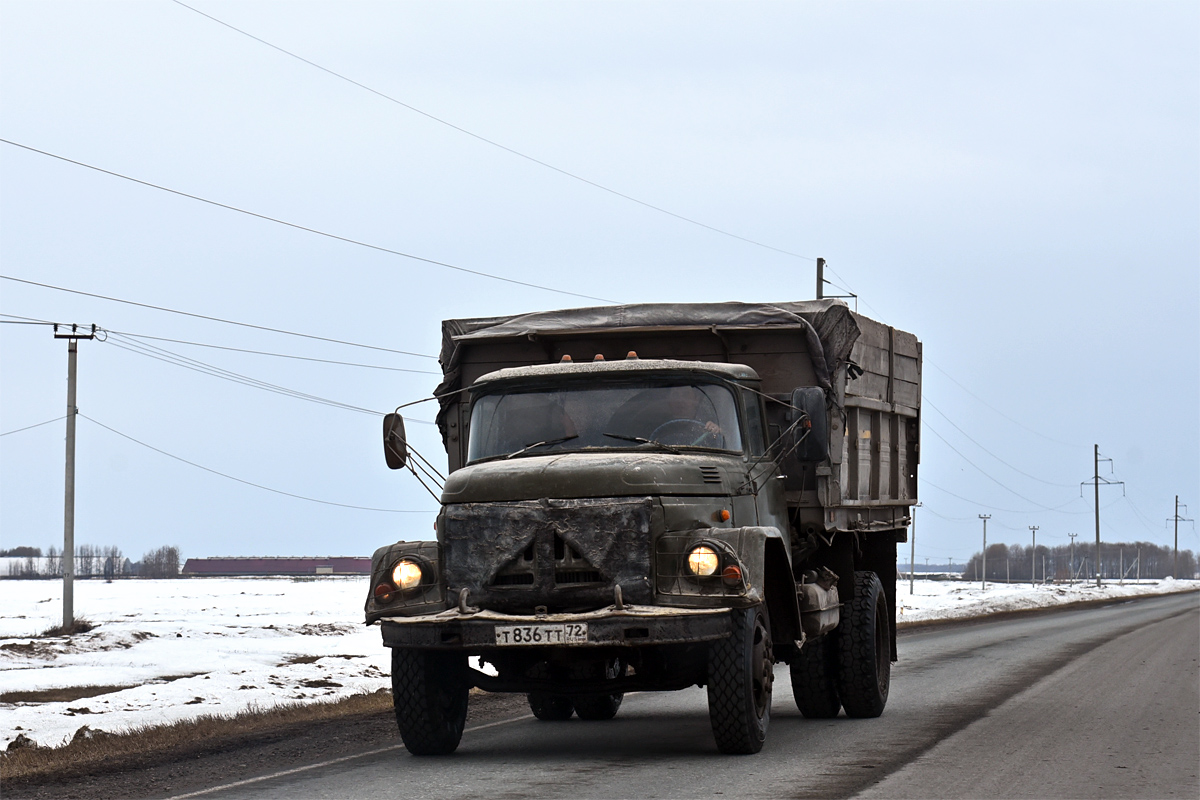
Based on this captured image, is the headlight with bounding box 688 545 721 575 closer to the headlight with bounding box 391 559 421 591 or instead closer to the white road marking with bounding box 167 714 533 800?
the headlight with bounding box 391 559 421 591

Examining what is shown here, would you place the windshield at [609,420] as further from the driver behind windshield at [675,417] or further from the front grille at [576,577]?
the front grille at [576,577]

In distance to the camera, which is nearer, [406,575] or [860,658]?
[406,575]

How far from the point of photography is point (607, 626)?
30.1 ft

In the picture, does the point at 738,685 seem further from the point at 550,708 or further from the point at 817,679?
the point at 550,708

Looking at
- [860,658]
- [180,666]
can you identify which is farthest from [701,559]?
[180,666]

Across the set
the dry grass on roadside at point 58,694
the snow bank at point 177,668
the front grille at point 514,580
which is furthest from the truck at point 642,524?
the dry grass on roadside at point 58,694

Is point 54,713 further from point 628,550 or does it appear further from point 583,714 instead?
point 628,550

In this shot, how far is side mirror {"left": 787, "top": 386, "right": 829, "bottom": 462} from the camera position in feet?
34.1

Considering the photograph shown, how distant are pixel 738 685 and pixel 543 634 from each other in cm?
138

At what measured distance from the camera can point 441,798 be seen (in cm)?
809

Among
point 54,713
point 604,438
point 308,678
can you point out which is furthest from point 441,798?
point 308,678

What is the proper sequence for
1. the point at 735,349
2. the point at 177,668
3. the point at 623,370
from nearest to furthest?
the point at 623,370
the point at 735,349
the point at 177,668

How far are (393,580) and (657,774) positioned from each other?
240 cm

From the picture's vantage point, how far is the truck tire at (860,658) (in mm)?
12742
